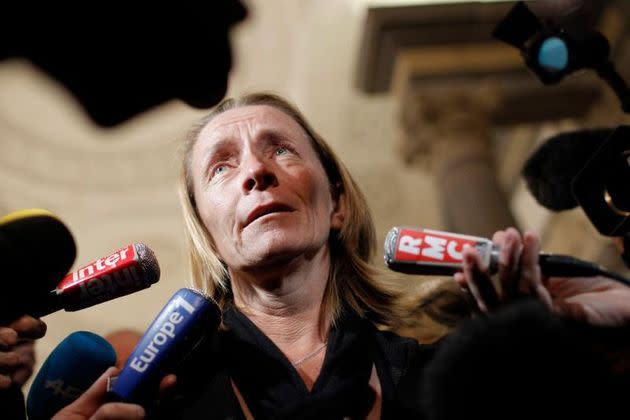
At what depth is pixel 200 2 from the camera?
8.02ft

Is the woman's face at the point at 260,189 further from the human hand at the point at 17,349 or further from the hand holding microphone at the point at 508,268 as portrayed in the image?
the human hand at the point at 17,349

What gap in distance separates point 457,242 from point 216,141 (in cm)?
65

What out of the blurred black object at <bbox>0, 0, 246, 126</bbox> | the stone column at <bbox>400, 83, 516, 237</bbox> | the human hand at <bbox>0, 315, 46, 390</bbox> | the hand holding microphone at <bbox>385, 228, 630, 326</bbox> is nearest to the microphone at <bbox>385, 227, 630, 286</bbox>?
the hand holding microphone at <bbox>385, 228, 630, 326</bbox>

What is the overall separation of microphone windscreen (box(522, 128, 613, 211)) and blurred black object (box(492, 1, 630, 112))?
19 cm

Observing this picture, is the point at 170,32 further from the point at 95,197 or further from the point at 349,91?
the point at 95,197

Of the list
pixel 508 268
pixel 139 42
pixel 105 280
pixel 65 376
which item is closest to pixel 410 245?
pixel 508 268

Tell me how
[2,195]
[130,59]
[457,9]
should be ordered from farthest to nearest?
[2,195] → [457,9] → [130,59]

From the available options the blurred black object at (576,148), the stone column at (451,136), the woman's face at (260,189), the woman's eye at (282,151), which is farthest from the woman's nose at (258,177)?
the stone column at (451,136)

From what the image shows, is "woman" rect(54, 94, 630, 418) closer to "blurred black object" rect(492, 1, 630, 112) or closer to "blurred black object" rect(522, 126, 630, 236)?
"blurred black object" rect(522, 126, 630, 236)

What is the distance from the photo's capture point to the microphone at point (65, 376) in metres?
A: 0.98

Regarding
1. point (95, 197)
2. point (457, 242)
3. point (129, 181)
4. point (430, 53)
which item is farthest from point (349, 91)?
point (457, 242)

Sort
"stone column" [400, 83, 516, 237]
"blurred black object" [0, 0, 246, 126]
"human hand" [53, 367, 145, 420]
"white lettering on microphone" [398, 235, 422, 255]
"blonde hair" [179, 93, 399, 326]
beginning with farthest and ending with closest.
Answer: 1. "stone column" [400, 83, 516, 237]
2. "blurred black object" [0, 0, 246, 126]
3. "blonde hair" [179, 93, 399, 326]
4. "white lettering on microphone" [398, 235, 422, 255]
5. "human hand" [53, 367, 145, 420]

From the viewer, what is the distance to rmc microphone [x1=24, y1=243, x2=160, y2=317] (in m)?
0.98

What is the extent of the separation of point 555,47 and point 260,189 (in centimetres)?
86
